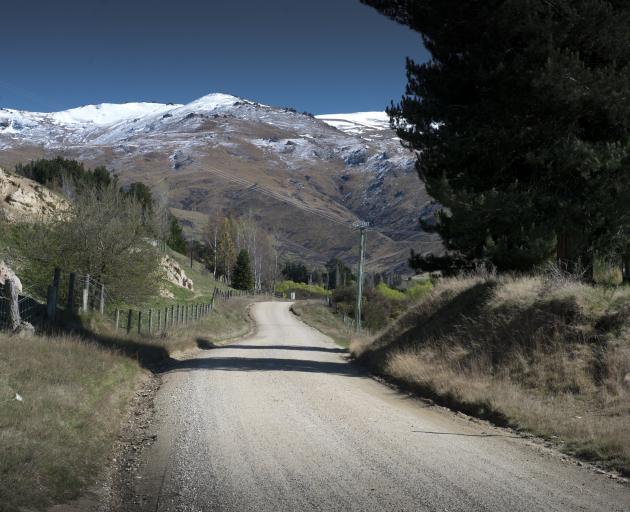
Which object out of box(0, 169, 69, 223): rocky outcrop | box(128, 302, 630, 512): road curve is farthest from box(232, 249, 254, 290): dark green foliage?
box(128, 302, 630, 512): road curve

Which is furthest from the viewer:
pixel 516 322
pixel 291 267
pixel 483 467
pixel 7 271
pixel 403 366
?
pixel 291 267

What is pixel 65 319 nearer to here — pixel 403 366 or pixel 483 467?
pixel 403 366

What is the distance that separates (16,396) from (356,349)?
58.6 ft

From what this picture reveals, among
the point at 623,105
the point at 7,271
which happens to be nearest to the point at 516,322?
the point at 623,105

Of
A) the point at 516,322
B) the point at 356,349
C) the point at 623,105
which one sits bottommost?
the point at 356,349

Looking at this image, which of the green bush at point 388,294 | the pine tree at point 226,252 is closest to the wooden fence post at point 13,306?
the green bush at point 388,294

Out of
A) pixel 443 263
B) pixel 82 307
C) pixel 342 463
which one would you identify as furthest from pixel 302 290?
pixel 342 463

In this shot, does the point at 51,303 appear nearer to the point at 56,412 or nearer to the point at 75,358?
the point at 75,358

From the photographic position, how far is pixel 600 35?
592 inches

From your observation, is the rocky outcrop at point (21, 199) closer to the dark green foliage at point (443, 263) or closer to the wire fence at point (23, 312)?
the wire fence at point (23, 312)

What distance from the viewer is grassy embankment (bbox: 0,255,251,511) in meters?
5.99

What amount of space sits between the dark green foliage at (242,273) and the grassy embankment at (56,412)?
97357 millimetres

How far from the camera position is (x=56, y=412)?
338 inches

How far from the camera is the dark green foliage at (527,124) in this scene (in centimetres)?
1491
